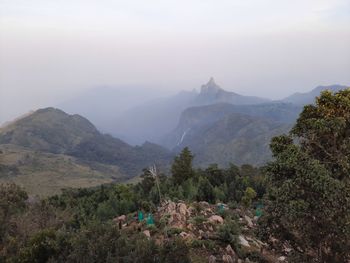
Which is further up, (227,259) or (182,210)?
(227,259)

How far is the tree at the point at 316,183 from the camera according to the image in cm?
1069

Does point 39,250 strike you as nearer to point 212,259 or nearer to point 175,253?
point 175,253

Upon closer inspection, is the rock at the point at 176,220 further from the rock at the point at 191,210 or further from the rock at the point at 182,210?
the rock at the point at 191,210

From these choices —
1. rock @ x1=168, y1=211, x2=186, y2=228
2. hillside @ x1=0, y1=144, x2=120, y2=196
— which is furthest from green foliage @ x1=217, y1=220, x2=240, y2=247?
hillside @ x1=0, y1=144, x2=120, y2=196

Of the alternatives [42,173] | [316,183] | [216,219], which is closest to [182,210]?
[216,219]

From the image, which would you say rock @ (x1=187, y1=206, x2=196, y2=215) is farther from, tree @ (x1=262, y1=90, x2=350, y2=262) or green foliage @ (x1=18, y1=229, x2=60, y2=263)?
tree @ (x1=262, y1=90, x2=350, y2=262)

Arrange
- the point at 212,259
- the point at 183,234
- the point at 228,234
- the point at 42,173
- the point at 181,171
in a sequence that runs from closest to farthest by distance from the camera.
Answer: the point at 212,259, the point at 228,234, the point at 183,234, the point at 181,171, the point at 42,173

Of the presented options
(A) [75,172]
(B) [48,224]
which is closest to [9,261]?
(B) [48,224]

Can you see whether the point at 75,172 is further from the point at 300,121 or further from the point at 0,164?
the point at 300,121

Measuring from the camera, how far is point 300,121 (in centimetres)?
1234

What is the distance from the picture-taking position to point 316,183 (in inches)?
416

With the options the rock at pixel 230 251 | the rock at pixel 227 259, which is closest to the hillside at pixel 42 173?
the rock at pixel 230 251

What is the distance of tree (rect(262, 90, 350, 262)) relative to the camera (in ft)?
35.1

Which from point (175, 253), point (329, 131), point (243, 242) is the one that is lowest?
point (243, 242)
